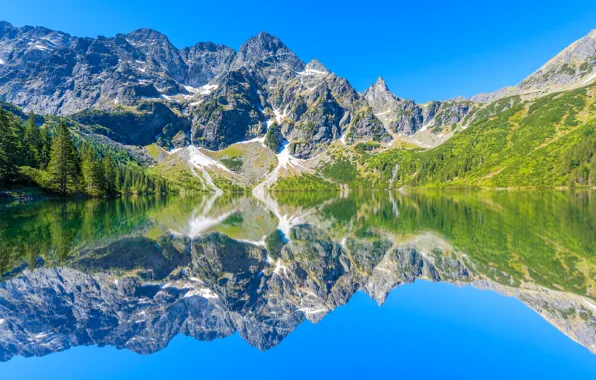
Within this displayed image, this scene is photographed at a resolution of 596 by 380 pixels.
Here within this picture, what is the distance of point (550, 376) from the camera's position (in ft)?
32.7

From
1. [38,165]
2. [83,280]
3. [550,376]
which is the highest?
[38,165]

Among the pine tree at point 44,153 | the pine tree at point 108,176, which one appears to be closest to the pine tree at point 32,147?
the pine tree at point 44,153

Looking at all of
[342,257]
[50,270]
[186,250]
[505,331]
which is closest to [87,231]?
[186,250]

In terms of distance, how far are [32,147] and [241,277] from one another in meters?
93.2

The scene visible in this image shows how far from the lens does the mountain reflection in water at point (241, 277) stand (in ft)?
44.7

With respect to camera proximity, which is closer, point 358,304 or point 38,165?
point 358,304

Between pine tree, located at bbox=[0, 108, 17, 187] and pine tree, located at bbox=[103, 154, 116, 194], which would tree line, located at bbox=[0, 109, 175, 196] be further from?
pine tree, located at bbox=[103, 154, 116, 194]

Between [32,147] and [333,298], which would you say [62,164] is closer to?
[32,147]

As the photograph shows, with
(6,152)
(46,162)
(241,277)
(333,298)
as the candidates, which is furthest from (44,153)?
(333,298)

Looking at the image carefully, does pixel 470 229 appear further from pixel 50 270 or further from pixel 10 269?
pixel 10 269

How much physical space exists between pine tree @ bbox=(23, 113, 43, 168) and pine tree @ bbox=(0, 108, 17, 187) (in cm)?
764

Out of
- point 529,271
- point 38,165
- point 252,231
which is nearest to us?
point 529,271

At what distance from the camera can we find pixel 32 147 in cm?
8381

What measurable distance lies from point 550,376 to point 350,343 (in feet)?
21.0
